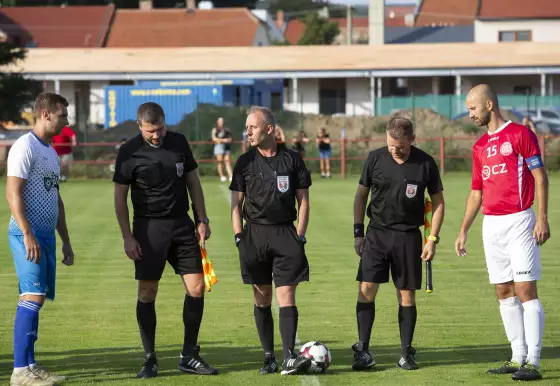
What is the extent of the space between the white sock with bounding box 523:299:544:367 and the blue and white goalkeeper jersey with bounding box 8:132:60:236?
3.41m

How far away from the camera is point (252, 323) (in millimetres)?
10633

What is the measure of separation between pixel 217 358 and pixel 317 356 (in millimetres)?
1031

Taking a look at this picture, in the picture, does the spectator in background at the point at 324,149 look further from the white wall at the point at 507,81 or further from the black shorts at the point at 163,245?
the black shorts at the point at 163,245

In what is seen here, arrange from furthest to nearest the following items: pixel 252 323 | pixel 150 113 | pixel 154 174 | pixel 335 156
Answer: pixel 335 156 < pixel 252 323 < pixel 154 174 < pixel 150 113

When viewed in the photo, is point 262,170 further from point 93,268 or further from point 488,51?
point 488,51

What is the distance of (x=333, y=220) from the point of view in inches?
864

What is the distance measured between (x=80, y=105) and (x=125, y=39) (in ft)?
47.9

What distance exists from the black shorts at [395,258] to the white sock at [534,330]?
2.79 feet

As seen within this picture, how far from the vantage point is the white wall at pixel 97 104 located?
5813 centimetres

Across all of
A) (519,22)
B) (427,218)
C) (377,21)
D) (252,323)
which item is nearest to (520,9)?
(519,22)

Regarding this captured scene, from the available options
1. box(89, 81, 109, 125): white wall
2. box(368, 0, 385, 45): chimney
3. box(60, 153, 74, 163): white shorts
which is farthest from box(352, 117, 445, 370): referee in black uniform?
box(368, 0, 385, 45): chimney

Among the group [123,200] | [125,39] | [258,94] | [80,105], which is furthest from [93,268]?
[125,39]

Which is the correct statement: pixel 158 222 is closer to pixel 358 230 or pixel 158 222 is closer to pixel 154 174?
pixel 154 174

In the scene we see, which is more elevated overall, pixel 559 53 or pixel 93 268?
pixel 559 53
